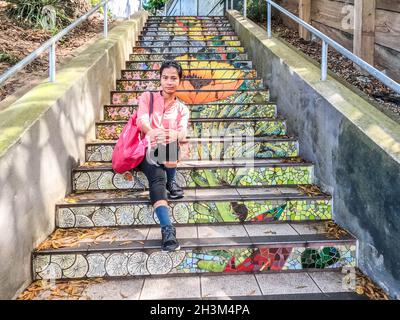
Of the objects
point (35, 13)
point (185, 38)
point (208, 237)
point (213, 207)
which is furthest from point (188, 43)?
point (208, 237)

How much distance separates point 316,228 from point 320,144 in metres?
0.77

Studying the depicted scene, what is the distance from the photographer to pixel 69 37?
20.7 feet

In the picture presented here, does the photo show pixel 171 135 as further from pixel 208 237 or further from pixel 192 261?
pixel 192 261

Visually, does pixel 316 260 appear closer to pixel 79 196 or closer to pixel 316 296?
pixel 316 296

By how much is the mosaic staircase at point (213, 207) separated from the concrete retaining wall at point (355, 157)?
161 millimetres

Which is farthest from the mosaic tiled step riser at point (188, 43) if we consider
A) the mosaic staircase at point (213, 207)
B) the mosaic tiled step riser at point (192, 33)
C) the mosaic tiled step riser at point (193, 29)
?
the mosaic staircase at point (213, 207)

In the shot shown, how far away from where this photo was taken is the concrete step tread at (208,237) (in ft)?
9.04

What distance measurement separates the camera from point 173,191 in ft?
10.5

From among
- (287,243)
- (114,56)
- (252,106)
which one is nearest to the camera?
(287,243)

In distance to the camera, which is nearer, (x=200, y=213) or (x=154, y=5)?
(x=200, y=213)

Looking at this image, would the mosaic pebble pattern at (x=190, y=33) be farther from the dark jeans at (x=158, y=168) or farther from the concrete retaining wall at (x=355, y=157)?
the dark jeans at (x=158, y=168)

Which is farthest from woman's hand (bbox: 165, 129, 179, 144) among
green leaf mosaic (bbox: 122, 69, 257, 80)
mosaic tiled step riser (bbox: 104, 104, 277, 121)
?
green leaf mosaic (bbox: 122, 69, 257, 80)

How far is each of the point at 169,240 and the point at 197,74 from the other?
3.49 metres

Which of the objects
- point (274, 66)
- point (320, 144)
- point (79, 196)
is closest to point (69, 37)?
point (274, 66)
